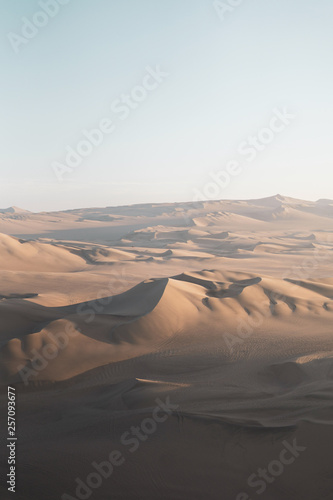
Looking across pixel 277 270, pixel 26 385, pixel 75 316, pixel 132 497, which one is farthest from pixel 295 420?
pixel 277 270

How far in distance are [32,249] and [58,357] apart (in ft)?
50.6

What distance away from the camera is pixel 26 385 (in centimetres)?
559

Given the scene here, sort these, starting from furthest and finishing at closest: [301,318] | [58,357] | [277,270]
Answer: [277,270] → [301,318] → [58,357]

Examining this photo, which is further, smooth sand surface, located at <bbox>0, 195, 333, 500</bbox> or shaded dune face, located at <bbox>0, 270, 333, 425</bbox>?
shaded dune face, located at <bbox>0, 270, 333, 425</bbox>

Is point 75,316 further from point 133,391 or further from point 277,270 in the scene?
point 277,270

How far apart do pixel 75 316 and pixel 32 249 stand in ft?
45.8

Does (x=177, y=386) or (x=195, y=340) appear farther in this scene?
(x=195, y=340)

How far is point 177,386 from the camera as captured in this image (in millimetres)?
5211

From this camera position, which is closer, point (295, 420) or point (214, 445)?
point (214, 445)

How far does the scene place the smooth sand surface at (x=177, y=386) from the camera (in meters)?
3.50

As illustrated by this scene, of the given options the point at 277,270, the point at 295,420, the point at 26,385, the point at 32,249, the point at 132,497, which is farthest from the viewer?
the point at 32,249

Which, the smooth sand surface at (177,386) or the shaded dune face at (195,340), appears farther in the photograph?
the shaded dune face at (195,340)

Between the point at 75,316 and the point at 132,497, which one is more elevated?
the point at 75,316

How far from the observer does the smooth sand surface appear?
350 centimetres
